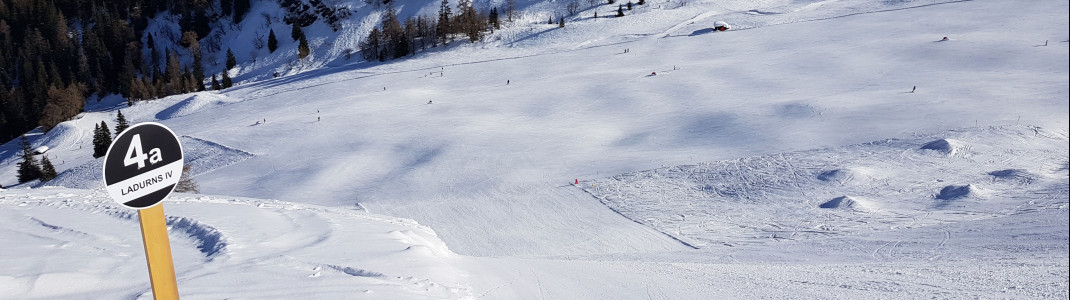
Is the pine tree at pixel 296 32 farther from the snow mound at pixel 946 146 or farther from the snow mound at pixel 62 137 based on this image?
the snow mound at pixel 946 146

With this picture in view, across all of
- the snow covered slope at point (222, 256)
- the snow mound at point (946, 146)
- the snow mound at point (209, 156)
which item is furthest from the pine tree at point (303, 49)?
the snow mound at point (946, 146)

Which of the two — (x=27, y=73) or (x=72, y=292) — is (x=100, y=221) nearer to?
(x=72, y=292)

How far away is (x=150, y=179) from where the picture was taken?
12.3 ft

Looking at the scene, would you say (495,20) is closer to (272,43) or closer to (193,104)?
(272,43)

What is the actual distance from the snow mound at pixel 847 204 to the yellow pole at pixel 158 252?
20.7 m

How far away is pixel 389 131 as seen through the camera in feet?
119

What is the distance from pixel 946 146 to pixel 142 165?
1104 inches

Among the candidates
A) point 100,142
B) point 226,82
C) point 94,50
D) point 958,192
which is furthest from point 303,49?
point 958,192

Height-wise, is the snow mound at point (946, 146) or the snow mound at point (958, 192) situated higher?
the snow mound at point (946, 146)

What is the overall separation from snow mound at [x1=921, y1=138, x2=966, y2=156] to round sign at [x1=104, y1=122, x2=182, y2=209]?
2741 centimetres

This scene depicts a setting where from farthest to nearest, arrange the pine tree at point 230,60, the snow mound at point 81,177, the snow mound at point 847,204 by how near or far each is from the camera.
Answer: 1. the pine tree at point 230,60
2. the snow mound at point 81,177
3. the snow mound at point 847,204

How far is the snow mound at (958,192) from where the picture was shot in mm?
20125

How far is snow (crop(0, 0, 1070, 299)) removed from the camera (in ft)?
30.6

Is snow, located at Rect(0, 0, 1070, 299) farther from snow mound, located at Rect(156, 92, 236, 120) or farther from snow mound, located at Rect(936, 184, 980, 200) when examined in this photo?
snow mound, located at Rect(156, 92, 236, 120)
